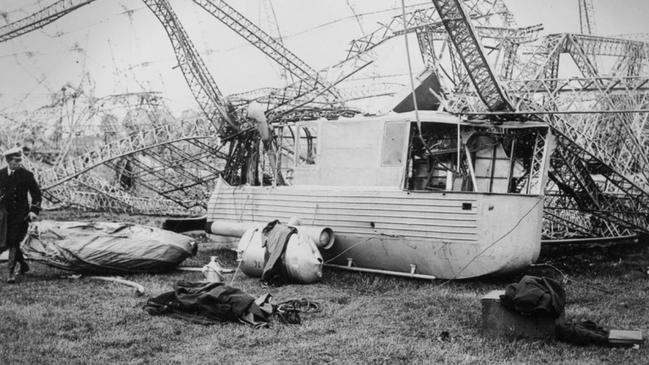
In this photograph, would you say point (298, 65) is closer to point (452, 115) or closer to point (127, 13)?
point (127, 13)

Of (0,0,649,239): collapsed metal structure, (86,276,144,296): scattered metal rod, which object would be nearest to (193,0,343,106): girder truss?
(0,0,649,239): collapsed metal structure

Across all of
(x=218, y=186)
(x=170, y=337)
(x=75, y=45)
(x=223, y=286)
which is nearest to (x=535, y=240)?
(x=223, y=286)

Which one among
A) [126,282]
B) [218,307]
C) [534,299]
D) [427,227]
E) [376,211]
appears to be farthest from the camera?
[376,211]

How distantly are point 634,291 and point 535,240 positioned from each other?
1909mm

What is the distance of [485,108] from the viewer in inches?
496

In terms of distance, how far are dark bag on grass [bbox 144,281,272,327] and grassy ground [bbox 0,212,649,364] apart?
19 centimetres

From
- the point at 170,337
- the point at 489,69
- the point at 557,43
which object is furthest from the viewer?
the point at 557,43

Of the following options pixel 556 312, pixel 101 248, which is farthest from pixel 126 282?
pixel 556 312

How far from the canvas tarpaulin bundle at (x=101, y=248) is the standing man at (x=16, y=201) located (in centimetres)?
41

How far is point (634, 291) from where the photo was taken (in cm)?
1077

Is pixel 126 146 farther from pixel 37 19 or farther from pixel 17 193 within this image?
pixel 17 193

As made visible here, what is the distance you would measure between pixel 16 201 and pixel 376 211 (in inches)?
275

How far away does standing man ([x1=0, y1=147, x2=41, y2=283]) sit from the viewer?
11422 millimetres

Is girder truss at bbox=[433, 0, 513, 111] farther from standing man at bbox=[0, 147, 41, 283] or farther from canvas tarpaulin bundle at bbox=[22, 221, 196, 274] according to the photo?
standing man at bbox=[0, 147, 41, 283]
